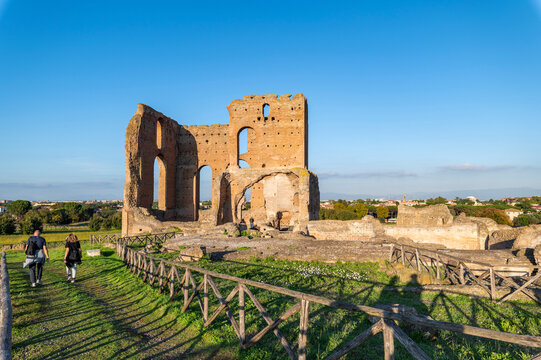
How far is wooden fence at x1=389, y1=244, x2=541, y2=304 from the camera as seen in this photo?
290 inches

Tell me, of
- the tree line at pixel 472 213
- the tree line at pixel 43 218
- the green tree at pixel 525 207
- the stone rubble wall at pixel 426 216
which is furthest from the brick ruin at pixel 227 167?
the green tree at pixel 525 207

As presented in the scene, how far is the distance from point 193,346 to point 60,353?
1.71 metres

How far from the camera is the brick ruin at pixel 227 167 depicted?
2319 centimetres

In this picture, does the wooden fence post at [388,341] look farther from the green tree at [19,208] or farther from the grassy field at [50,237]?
the green tree at [19,208]

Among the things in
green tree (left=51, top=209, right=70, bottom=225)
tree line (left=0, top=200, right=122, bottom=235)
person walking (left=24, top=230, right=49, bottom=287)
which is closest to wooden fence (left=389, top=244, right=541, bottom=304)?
person walking (left=24, top=230, right=49, bottom=287)

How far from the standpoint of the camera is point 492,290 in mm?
7254

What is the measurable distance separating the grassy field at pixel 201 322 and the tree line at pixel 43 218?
110 ft

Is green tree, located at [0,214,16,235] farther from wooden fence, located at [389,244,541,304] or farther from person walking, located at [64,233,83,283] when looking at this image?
wooden fence, located at [389,244,541,304]

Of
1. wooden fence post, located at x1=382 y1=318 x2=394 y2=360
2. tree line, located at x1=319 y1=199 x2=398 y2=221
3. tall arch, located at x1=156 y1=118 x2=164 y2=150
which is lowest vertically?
tree line, located at x1=319 y1=199 x2=398 y2=221

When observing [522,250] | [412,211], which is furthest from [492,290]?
[412,211]

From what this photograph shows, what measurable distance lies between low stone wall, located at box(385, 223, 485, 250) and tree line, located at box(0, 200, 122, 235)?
35891 mm

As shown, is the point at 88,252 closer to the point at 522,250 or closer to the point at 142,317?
the point at 142,317

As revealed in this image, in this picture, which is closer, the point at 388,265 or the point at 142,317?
the point at 142,317

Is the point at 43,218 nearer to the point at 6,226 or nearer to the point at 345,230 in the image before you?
the point at 6,226
